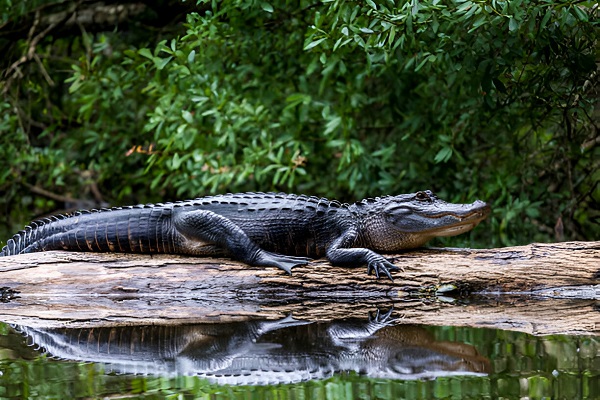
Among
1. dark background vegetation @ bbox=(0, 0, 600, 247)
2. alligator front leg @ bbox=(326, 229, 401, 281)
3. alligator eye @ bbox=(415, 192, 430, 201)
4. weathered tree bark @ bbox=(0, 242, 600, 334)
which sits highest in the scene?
dark background vegetation @ bbox=(0, 0, 600, 247)

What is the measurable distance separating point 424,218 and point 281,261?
921 mm

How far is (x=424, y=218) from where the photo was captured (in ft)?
16.4

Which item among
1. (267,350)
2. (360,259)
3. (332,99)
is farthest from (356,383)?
(332,99)

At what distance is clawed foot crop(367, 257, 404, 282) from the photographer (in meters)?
4.66

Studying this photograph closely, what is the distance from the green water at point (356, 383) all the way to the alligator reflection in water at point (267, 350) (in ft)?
0.27

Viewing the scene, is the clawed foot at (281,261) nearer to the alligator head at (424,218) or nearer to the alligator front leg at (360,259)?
the alligator front leg at (360,259)

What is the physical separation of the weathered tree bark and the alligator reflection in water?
1.46 ft

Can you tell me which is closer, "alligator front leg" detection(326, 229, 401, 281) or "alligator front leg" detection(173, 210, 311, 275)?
"alligator front leg" detection(326, 229, 401, 281)

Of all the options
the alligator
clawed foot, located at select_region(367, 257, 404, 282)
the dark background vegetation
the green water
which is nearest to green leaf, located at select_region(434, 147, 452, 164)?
the dark background vegetation

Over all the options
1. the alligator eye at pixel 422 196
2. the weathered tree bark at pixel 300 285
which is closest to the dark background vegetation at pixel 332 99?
the alligator eye at pixel 422 196

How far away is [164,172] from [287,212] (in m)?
4.35

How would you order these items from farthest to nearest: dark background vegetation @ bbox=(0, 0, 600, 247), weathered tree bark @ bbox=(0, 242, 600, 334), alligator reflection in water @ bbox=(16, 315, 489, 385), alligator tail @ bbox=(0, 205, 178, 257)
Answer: dark background vegetation @ bbox=(0, 0, 600, 247) < alligator tail @ bbox=(0, 205, 178, 257) < weathered tree bark @ bbox=(0, 242, 600, 334) < alligator reflection in water @ bbox=(16, 315, 489, 385)

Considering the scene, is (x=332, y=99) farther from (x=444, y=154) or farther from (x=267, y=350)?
(x=267, y=350)

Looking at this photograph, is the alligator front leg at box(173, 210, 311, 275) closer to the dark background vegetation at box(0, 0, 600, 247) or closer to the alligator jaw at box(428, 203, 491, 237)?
the alligator jaw at box(428, 203, 491, 237)
